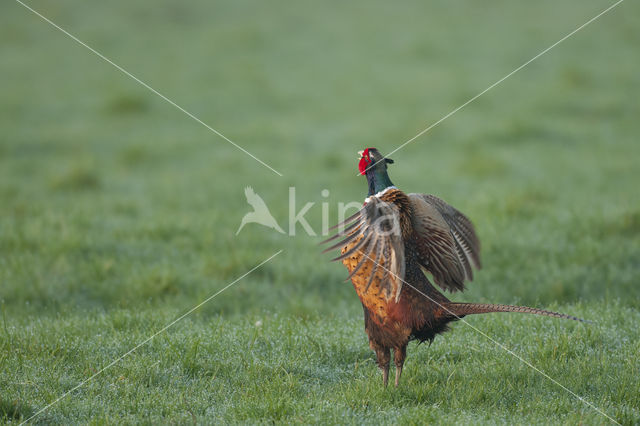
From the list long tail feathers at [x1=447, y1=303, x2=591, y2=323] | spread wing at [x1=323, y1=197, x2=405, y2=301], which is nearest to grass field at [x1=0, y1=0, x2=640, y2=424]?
long tail feathers at [x1=447, y1=303, x2=591, y2=323]

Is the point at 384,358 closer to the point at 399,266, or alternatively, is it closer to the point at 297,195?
the point at 399,266

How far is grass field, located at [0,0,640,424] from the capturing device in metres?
3.89

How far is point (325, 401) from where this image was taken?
3691 mm

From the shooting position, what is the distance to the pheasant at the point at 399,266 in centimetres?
345

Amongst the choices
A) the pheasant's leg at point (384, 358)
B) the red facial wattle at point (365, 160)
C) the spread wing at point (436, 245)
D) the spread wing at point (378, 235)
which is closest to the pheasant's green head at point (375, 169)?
the red facial wattle at point (365, 160)

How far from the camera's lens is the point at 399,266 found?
342 centimetres

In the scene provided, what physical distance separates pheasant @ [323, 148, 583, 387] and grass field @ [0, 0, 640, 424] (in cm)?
37

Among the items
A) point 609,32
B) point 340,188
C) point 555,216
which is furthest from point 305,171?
point 609,32

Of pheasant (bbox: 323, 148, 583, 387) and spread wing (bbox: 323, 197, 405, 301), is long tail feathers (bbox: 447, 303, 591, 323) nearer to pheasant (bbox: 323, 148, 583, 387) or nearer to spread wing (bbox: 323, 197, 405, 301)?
pheasant (bbox: 323, 148, 583, 387)

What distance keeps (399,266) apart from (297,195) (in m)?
5.10

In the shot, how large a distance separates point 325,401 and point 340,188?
208 inches

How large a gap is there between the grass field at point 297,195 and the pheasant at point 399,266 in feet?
1.22

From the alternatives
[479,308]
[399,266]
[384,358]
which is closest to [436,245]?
[479,308]

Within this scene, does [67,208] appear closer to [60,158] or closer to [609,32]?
[60,158]
